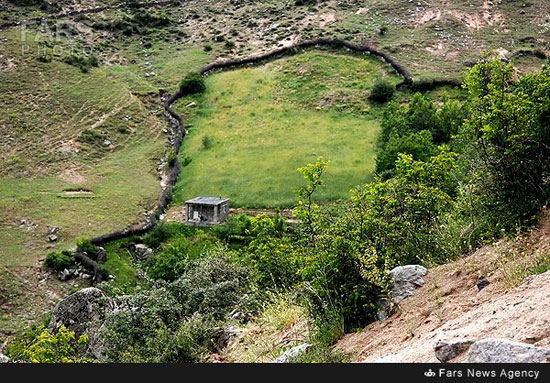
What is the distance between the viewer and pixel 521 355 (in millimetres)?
7250

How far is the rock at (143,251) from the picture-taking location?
4444 centimetres

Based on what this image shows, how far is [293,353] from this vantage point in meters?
11.4

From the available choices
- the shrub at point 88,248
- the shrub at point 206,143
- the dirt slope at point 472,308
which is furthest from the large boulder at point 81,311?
the shrub at point 206,143

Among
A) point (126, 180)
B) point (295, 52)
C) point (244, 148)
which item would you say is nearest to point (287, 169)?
point (244, 148)

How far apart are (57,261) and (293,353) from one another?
108 ft

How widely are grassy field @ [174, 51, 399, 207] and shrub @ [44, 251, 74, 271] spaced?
12.7 meters

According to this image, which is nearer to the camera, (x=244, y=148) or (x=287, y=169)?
(x=287, y=169)

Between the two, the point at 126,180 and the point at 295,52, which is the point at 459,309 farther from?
the point at 295,52

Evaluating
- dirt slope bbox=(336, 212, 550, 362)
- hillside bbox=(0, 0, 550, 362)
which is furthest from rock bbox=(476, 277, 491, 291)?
hillside bbox=(0, 0, 550, 362)

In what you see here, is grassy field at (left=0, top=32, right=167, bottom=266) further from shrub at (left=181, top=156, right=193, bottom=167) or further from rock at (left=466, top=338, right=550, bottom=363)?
rock at (left=466, top=338, right=550, bottom=363)

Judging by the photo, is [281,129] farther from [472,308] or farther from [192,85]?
[472,308]

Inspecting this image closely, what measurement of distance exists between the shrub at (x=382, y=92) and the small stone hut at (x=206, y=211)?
21.8 m

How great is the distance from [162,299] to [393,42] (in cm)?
6102

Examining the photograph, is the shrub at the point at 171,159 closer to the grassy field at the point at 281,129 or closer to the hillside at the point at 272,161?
the hillside at the point at 272,161
